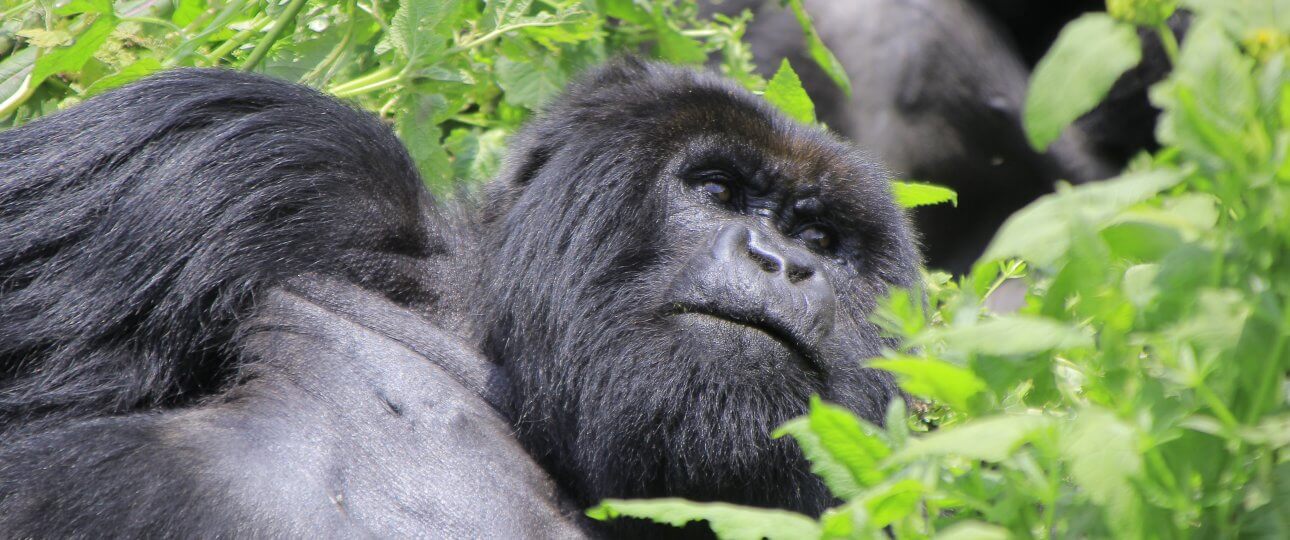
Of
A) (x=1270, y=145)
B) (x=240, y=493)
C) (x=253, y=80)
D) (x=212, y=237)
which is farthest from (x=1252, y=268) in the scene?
(x=253, y=80)

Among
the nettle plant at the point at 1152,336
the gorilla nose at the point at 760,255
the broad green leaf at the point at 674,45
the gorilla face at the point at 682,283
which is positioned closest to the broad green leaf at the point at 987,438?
the nettle plant at the point at 1152,336

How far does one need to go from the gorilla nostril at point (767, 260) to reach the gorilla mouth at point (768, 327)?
0.44 ft

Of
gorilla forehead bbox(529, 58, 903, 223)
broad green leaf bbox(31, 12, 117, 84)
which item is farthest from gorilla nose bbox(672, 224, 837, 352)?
broad green leaf bbox(31, 12, 117, 84)

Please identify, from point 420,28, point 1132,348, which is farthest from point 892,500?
point 420,28

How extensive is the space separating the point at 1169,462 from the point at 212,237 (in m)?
1.80

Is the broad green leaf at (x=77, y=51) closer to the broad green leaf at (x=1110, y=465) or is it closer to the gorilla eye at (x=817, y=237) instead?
the gorilla eye at (x=817, y=237)

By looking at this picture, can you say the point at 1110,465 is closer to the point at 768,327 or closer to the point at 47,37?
the point at 768,327

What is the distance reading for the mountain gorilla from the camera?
2.19 metres

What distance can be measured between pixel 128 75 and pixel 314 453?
3.68 ft

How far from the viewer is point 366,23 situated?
128 inches

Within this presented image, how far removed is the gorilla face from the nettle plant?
43.1 inches

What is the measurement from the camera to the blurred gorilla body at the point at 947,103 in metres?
6.72

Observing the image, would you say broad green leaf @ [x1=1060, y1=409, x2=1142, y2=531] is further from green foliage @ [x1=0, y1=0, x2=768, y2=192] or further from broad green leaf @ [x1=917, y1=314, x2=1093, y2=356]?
green foliage @ [x1=0, y1=0, x2=768, y2=192]

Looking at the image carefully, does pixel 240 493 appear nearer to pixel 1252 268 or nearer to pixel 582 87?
pixel 582 87
